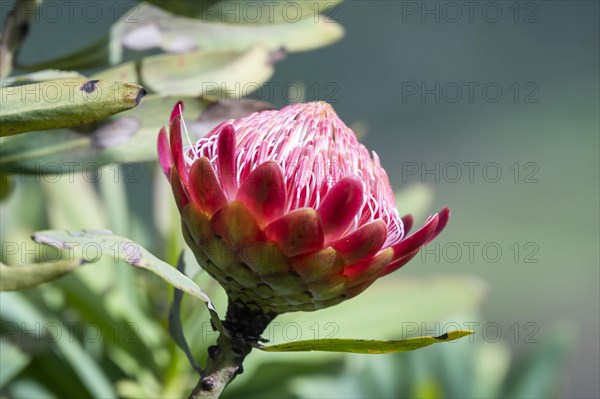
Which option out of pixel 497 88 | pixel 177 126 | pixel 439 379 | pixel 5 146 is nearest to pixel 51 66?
Answer: pixel 5 146

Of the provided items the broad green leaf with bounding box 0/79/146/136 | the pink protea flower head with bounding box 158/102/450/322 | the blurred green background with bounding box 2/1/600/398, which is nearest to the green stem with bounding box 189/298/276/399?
the pink protea flower head with bounding box 158/102/450/322

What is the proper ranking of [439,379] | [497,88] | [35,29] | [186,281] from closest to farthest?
[186,281]
[439,379]
[35,29]
[497,88]

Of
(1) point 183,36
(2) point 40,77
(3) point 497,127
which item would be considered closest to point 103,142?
(2) point 40,77

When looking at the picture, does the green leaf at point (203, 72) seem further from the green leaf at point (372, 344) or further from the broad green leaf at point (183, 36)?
the green leaf at point (372, 344)

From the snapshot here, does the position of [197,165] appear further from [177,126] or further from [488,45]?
[488,45]

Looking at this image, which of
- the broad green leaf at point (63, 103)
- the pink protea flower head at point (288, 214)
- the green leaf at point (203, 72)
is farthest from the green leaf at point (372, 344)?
the green leaf at point (203, 72)

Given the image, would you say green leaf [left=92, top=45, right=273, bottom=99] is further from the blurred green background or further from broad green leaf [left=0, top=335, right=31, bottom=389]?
the blurred green background
